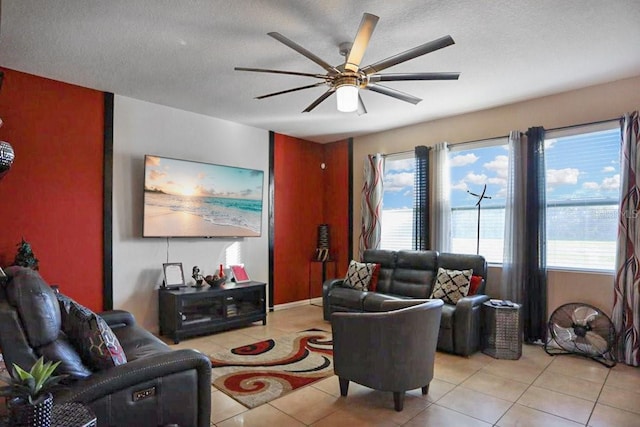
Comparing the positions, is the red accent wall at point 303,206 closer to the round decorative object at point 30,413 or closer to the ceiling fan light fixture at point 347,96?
the ceiling fan light fixture at point 347,96

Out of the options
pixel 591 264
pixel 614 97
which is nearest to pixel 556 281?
pixel 591 264

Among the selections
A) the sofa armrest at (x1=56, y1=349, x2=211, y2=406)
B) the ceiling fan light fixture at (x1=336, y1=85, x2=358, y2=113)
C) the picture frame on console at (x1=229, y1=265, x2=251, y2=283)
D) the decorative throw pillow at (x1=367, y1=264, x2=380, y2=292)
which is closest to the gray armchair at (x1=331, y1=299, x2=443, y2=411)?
the sofa armrest at (x1=56, y1=349, x2=211, y2=406)

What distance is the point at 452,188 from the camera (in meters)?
5.04

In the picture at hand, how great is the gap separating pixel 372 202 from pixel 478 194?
1592 mm

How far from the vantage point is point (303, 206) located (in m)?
6.30

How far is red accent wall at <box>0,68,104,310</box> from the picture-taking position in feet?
11.6

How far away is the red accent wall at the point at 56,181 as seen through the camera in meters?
3.54

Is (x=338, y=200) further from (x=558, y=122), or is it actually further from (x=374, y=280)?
(x=558, y=122)

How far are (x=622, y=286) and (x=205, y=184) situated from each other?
473 cm

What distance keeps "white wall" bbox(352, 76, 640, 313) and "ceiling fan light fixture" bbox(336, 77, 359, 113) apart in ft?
9.02

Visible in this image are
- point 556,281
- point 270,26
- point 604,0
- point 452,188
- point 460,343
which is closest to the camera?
point 604,0

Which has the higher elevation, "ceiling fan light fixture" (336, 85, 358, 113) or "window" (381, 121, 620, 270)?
"ceiling fan light fixture" (336, 85, 358, 113)

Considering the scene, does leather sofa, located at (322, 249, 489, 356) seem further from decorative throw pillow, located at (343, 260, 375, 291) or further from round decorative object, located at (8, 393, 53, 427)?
round decorative object, located at (8, 393, 53, 427)

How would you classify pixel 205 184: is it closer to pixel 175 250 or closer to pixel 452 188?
pixel 175 250
